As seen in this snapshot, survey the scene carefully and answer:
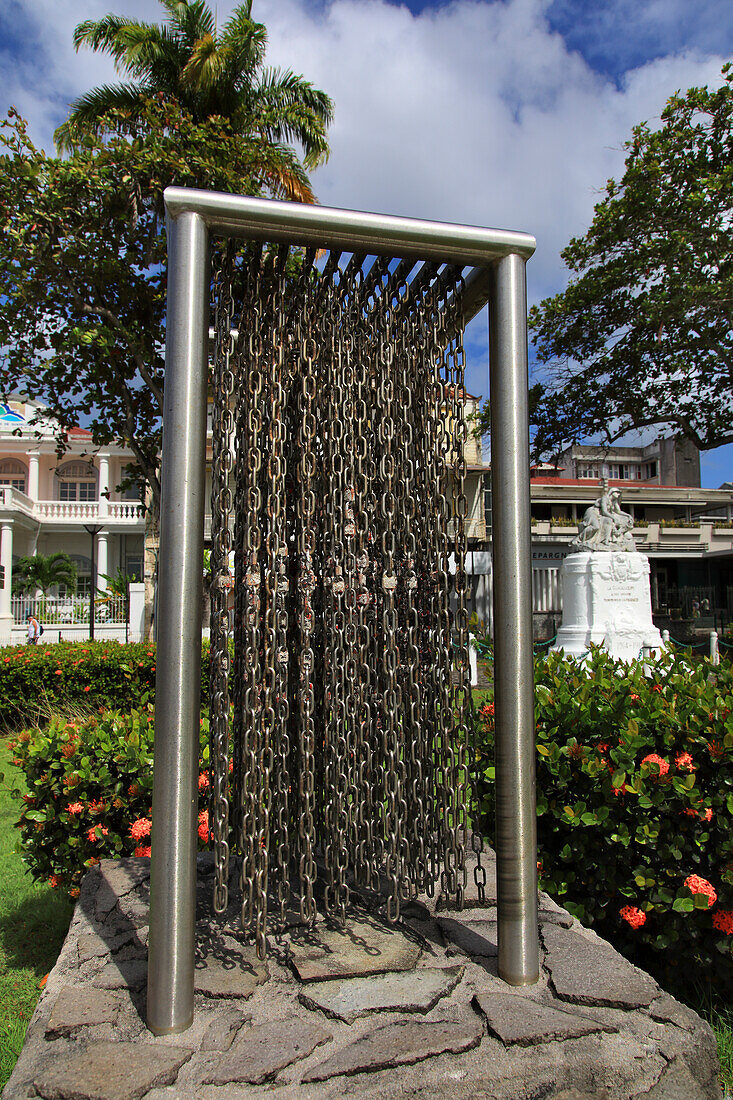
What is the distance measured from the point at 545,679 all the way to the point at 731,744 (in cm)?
136

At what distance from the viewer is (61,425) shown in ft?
39.9

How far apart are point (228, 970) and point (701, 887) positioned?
6.43 feet

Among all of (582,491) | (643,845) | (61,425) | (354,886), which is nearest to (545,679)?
(643,845)

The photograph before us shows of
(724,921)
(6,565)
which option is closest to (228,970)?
(724,921)

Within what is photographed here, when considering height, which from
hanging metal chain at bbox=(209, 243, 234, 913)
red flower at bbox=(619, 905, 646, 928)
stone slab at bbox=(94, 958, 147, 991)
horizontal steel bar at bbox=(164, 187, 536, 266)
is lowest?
red flower at bbox=(619, 905, 646, 928)

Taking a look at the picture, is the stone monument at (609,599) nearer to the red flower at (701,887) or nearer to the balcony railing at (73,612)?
the red flower at (701,887)

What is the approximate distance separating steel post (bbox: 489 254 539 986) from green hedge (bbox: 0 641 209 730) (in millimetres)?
7490

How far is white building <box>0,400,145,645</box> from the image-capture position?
1363 inches

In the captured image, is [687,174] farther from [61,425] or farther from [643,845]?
[643,845]

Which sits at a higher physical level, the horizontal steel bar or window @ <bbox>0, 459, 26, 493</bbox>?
window @ <bbox>0, 459, 26, 493</bbox>

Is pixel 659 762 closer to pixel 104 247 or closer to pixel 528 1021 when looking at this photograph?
pixel 528 1021

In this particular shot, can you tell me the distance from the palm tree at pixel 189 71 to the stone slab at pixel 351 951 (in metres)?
12.2

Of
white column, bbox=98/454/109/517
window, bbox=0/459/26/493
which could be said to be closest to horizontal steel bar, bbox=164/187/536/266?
white column, bbox=98/454/109/517

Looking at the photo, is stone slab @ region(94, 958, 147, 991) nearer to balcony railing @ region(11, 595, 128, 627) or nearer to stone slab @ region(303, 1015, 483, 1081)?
stone slab @ region(303, 1015, 483, 1081)
